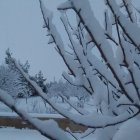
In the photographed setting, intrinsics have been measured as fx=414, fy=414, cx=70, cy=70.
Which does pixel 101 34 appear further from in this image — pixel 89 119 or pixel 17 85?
pixel 17 85

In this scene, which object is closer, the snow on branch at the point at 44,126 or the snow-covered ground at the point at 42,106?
the snow on branch at the point at 44,126

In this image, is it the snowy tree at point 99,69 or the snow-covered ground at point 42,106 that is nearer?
the snowy tree at point 99,69

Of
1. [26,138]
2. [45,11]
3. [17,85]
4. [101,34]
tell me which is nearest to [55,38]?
[45,11]

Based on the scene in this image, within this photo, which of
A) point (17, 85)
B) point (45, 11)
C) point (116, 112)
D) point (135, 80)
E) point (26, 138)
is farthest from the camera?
point (17, 85)

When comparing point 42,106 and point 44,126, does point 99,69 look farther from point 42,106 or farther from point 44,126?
point 42,106

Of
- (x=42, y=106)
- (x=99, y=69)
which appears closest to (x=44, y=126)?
(x=99, y=69)

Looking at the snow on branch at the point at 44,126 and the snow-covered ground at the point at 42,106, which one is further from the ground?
the snow on branch at the point at 44,126

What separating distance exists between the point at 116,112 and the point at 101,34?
18.4 inches

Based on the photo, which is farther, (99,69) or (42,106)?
(42,106)

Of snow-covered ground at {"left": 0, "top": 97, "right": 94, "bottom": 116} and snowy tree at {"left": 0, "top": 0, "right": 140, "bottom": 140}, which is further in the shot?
snow-covered ground at {"left": 0, "top": 97, "right": 94, "bottom": 116}

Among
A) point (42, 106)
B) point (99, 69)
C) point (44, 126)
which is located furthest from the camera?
point (42, 106)

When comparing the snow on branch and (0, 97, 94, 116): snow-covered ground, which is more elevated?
the snow on branch

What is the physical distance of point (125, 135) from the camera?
50.9 inches

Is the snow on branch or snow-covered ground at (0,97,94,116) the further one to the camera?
snow-covered ground at (0,97,94,116)
